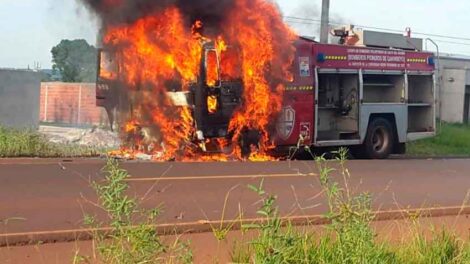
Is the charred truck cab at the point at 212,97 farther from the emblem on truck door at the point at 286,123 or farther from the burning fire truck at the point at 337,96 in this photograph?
the emblem on truck door at the point at 286,123

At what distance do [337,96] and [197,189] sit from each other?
802 centimetres

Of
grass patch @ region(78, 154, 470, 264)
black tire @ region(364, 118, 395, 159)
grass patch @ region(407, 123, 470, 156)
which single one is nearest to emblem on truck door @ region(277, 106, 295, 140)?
black tire @ region(364, 118, 395, 159)

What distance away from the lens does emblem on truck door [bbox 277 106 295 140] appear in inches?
644

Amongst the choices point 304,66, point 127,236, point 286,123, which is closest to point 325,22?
point 304,66

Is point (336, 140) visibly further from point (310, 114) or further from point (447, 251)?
point (447, 251)

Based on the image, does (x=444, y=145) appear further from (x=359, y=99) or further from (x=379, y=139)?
(x=359, y=99)

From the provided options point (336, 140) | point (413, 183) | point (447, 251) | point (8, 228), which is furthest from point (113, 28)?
point (447, 251)

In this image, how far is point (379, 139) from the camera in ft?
62.0

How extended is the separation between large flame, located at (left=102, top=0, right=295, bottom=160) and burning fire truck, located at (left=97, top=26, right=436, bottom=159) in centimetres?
16

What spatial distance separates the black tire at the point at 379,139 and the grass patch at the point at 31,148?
671 cm

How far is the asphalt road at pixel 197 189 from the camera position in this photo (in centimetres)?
854

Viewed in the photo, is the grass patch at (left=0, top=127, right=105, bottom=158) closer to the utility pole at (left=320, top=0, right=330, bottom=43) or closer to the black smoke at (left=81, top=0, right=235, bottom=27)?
the black smoke at (left=81, top=0, right=235, bottom=27)

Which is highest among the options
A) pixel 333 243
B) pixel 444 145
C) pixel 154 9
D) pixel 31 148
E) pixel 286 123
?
pixel 154 9

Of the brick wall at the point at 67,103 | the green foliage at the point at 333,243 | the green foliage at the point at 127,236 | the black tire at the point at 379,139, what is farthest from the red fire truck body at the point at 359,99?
the brick wall at the point at 67,103
